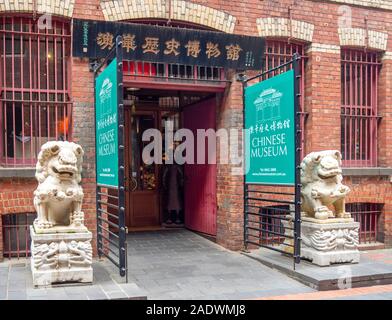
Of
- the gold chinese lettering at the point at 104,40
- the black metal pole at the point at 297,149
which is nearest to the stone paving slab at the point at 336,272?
the black metal pole at the point at 297,149

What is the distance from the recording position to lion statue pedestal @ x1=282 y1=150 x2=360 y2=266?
764 cm

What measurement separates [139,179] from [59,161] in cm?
486

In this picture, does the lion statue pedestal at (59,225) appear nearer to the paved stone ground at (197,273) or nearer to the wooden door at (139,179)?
the paved stone ground at (197,273)

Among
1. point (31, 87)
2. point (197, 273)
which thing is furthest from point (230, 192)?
point (31, 87)

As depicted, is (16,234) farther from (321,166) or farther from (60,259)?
(321,166)

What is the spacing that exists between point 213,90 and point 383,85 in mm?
3782

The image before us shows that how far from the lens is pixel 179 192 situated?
11.4m

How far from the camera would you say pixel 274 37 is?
373 inches

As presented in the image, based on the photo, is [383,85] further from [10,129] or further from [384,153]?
[10,129]

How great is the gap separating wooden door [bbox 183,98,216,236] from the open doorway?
0.08 ft

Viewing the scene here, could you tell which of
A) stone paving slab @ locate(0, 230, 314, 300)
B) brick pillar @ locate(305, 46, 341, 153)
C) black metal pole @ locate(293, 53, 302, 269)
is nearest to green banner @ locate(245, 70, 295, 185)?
black metal pole @ locate(293, 53, 302, 269)

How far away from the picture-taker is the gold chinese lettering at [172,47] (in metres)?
8.43

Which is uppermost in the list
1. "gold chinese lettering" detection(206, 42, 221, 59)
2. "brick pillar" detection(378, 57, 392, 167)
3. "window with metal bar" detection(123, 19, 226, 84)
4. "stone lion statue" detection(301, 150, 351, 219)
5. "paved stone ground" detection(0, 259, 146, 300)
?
"gold chinese lettering" detection(206, 42, 221, 59)

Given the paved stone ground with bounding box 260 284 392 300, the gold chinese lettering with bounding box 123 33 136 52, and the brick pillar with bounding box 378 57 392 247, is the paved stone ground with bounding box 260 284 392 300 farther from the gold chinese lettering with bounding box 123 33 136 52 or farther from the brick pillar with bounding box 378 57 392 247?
the gold chinese lettering with bounding box 123 33 136 52
